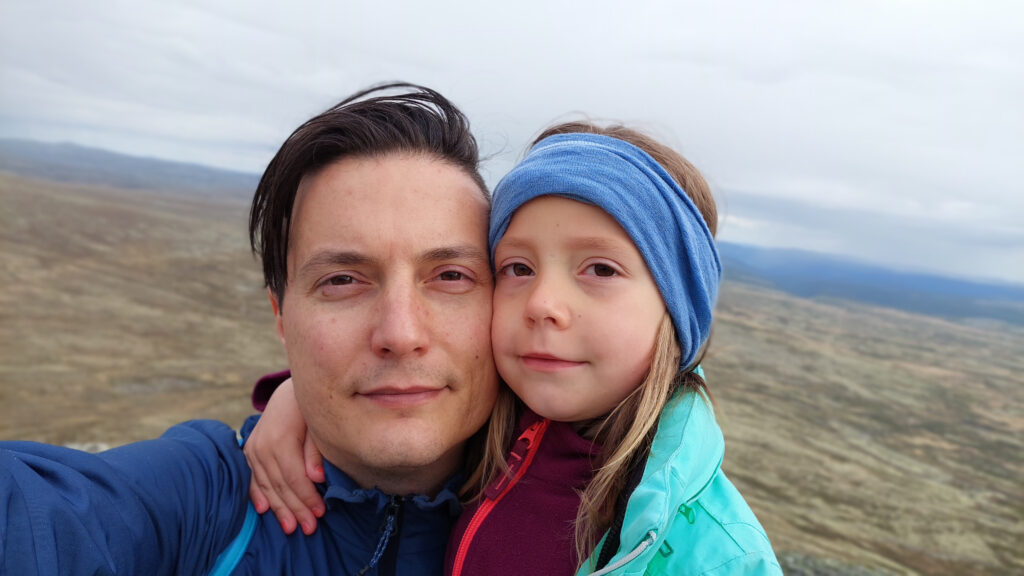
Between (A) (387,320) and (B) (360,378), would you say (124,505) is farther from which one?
(A) (387,320)

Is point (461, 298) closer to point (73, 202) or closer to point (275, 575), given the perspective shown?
point (275, 575)

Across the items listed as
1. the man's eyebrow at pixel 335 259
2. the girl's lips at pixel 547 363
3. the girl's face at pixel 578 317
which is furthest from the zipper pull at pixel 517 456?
the man's eyebrow at pixel 335 259

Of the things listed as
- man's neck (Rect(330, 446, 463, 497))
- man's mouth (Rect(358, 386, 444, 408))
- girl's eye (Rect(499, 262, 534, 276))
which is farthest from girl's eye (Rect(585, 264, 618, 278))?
man's neck (Rect(330, 446, 463, 497))

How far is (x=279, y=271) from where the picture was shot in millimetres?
2725

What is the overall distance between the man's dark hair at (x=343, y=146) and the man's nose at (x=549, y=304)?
0.69 meters

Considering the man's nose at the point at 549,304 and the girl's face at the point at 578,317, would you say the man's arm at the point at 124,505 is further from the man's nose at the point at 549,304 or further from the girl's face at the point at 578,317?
the man's nose at the point at 549,304

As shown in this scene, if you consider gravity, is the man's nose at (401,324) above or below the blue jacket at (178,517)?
above

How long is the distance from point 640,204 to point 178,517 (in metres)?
1.85

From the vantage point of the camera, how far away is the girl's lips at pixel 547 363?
2383mm

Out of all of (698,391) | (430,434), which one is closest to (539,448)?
(430,434)

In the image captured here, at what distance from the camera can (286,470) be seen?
2.49m

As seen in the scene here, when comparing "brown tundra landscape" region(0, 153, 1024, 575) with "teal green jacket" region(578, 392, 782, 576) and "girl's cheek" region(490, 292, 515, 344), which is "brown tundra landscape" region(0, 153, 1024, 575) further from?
"girl's cheek" region(490, 292, 515, 344)

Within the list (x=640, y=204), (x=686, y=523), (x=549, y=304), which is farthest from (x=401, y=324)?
(x=686, y=523)

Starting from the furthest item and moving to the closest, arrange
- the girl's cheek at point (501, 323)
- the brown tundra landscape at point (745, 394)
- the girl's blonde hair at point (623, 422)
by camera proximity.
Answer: the brown tundra landscape at point (745, 394), the girl's cheek at point (501, 323), the girl's blonde hair at point (623, 422)
